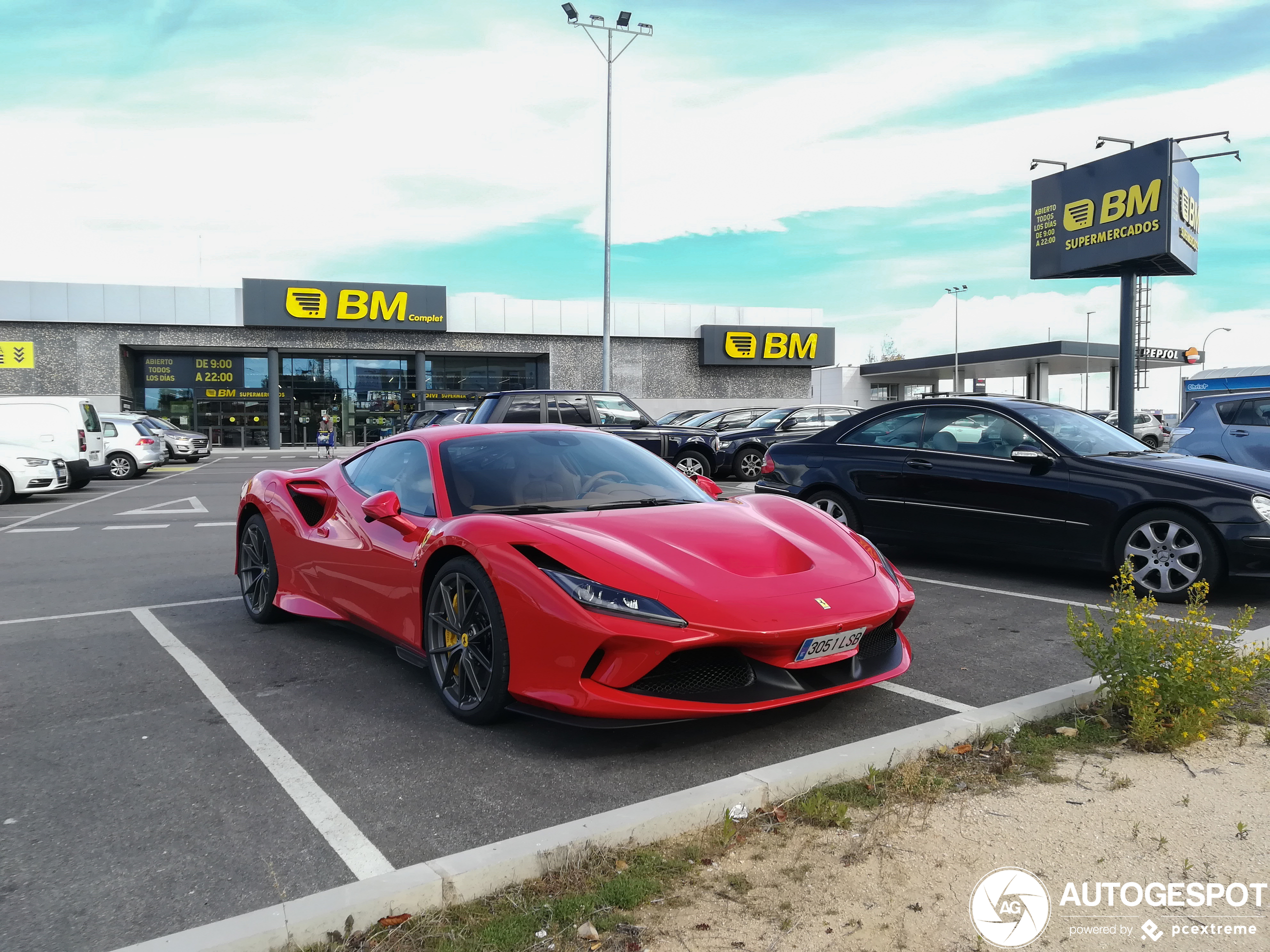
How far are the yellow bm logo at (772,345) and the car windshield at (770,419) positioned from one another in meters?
23.3

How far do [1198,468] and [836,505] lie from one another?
2.72 m

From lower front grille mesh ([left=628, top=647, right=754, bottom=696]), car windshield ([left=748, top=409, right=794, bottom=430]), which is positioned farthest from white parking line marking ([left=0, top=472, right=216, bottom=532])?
car windshield ([left=748, top=409, right=794, bottom=430])

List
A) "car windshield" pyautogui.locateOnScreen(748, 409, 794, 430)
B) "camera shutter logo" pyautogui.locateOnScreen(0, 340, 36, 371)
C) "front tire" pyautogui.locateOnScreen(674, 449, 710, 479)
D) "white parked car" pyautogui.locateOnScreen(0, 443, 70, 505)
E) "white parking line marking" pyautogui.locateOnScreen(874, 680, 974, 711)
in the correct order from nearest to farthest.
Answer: "white parking line marking" pyautogui.locateOnScreen(874, 680, 974, 711) → "white parked car" pyautogui.locateOnScreen(0, 443, 70, 505) → "front tire" pyautogui.locateOnScreen(674, 449, 710, 479) → "car windshield" pyautogui.locateOnScreen(748, 409, 794, 430) → "camera shutter logo" pyautogui.locateOnScreen(0, 340, 36, 371)

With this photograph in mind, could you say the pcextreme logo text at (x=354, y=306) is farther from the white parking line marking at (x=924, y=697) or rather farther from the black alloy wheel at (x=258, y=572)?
the white parking line marking at (x=924, y=697)

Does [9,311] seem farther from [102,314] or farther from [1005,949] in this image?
[1005,949]

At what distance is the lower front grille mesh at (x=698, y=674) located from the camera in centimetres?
351

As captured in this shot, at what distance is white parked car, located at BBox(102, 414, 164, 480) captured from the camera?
22.8 meters

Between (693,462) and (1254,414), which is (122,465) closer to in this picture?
(693,462)

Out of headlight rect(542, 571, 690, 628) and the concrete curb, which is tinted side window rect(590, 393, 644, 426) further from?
the concrete curb

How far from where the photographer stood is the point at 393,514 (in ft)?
→ 14.9

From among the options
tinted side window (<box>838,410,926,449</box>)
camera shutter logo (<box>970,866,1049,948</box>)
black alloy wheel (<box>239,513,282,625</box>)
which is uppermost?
tinted side window (<box>838,410,926,449</box>)

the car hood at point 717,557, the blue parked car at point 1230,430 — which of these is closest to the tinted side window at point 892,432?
the car hood at point 717,557

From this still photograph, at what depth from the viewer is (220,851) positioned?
9.64 ft

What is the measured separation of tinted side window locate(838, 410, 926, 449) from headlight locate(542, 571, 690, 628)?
4.91 metres
